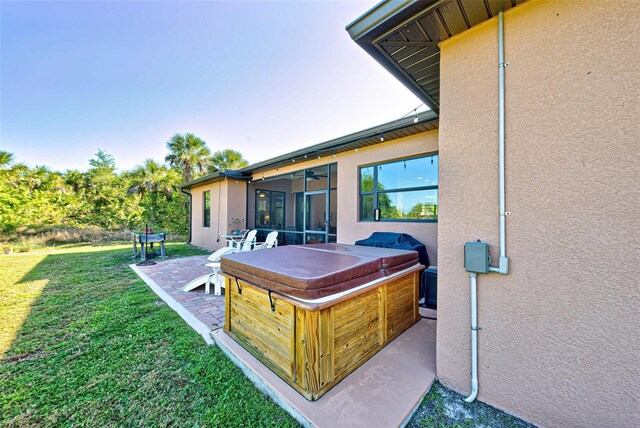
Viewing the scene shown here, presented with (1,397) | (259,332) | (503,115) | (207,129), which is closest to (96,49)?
(207,129)

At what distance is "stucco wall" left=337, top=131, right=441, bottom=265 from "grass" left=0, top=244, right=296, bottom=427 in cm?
365

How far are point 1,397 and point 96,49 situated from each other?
1020 cm

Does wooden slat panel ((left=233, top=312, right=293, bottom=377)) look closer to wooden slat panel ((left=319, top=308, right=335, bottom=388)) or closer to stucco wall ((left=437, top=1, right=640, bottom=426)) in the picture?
wooden slat panel ((left=319, top=308, right=335, bottom=388))

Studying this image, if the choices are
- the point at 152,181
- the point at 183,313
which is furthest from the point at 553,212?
the point at 152,181

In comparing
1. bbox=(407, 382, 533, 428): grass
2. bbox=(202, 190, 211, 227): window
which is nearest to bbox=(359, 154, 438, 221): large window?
bbox=(407, 382, 533, 428): grass

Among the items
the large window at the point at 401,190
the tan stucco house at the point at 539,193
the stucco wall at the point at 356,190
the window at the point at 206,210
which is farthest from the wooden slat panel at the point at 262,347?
the window at the point at 206,210

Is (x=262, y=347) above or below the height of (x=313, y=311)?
below

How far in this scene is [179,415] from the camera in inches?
70.2

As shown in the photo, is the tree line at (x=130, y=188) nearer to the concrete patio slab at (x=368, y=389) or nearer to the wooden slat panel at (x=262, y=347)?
Answer: the wooden slat panel at (x=262, y=347)

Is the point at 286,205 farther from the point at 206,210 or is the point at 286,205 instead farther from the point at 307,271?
the point at 307,271

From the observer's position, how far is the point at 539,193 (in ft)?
5.32

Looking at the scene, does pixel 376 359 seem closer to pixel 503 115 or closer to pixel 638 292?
pixel 638 292

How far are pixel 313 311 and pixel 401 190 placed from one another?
3.71 metres

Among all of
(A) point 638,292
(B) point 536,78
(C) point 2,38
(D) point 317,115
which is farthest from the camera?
(D) point 317,115
